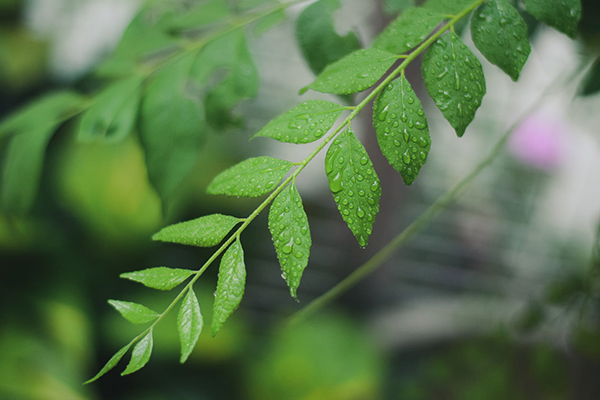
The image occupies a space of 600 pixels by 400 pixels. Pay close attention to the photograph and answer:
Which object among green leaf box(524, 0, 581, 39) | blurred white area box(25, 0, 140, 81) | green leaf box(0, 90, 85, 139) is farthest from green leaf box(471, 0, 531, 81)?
blurred white area box(25, 0, 140, 81)

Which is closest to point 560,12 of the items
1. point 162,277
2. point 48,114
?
point 162,277

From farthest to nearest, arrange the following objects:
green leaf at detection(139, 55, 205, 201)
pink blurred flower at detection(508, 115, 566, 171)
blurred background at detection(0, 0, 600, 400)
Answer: pink blurred flower at detection(508, 115, 566, 171), blurred background at detection(0, 0, 600, 400), green leaf at detection(139, 55, 205, 201)

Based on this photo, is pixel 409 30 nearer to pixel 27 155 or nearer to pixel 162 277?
pixel 162 277

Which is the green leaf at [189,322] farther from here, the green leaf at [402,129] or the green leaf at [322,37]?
the green leaf at [322,37]

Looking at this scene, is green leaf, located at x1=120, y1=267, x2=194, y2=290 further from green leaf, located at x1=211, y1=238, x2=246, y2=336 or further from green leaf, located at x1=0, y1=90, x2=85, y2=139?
green leaf, located at x1=0, y1=90, x2=85, y2=139

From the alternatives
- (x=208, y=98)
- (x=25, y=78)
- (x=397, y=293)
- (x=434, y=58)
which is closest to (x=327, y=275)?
(x=397, y=293)

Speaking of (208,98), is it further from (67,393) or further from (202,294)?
(202,294)
